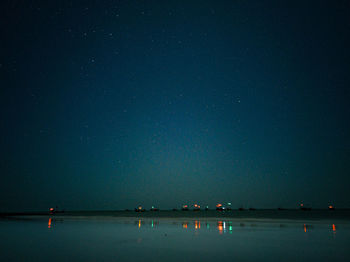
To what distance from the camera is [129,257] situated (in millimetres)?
19375

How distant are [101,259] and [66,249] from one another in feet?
19.3

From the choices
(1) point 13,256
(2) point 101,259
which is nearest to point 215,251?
(2) point 101,259

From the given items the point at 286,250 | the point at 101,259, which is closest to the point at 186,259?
the point at 101,259

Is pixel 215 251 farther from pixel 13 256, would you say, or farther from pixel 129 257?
pixel 13 256

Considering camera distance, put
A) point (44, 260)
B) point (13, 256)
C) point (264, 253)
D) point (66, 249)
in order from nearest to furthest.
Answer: point (44, 260) < point (13, 256) < point (264, 253) < point (66, 249)

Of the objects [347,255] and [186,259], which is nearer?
[186,259]

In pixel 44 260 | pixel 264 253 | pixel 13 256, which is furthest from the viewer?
pixel 264 253

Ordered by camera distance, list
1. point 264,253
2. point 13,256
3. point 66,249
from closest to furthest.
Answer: point 13,256, point 264,253, point 66,249

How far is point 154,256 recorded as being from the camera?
19.8 meters

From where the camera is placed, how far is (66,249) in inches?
901

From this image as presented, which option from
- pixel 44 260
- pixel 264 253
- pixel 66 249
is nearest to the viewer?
pixel 44 260

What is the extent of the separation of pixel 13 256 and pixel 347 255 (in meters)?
24.3

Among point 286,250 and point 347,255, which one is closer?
point 347,255

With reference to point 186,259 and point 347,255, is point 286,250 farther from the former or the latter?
point 186,259
